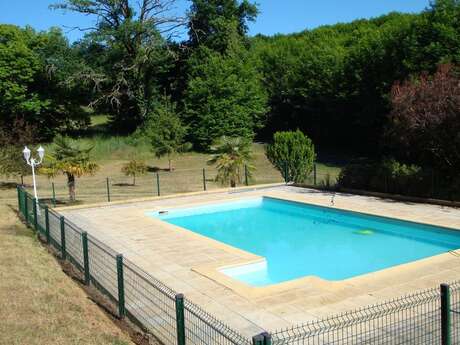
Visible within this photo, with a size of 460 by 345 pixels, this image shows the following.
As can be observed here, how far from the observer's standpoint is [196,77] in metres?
44.8

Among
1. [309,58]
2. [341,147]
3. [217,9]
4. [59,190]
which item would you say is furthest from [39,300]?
[217,9]

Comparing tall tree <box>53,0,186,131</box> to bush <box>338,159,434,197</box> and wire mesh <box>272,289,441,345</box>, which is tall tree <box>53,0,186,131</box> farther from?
wire mesh <box>272,289,441,345</box>

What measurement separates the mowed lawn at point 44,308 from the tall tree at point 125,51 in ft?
114

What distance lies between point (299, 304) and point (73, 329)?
3.71 meters

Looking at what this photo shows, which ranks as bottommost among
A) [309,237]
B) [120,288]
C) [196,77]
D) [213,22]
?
[309,237]

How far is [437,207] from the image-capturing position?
1767cm

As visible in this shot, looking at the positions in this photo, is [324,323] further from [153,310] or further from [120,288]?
[120,288]

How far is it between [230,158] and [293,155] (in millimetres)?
3092

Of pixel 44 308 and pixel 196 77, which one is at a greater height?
pixel 196 77

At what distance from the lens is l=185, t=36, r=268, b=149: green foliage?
Result: 140 feet

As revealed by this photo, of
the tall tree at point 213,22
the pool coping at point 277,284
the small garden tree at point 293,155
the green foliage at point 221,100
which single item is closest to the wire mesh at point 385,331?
the pool coping at point 277,284

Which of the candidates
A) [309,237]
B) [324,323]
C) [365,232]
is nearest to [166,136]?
[309,237]

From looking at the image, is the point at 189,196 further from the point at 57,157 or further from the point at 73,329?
the point at 73,329

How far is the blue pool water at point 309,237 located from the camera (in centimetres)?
1299
